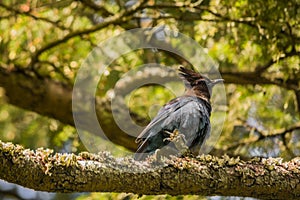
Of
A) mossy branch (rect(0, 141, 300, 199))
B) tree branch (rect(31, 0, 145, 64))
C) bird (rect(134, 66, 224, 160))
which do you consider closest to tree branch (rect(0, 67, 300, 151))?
tree branch (rect(31, 0, 145, 64))

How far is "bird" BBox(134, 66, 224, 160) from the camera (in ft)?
15.8

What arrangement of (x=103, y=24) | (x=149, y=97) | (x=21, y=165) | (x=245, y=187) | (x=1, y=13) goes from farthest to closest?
(x=149, y=97) → (x=1, y=13) → (x=103, y=24) → (x=245, y=187) → (x=21, y=165)

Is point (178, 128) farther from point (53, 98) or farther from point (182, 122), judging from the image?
point (53, 98)

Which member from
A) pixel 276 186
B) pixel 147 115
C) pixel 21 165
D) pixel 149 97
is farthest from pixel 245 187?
pixel 149 97

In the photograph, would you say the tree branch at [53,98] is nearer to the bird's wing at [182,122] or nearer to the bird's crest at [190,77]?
the bird's crest at [190,77]

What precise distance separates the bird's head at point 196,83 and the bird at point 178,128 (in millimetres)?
235

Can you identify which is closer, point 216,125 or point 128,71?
point 216,125

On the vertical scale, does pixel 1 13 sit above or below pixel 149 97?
above

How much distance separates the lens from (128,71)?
288 inches

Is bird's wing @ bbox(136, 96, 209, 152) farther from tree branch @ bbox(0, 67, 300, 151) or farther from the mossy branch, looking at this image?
tree branch @ bbox(0, 67, 300, 151)

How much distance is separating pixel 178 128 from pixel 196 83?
3.30 ft

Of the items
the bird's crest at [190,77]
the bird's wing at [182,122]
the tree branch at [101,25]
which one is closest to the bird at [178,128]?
the bird's wing at [182,122]

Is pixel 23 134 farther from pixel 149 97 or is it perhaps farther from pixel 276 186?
pixel 276 186

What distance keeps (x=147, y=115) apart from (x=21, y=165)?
3833mm
